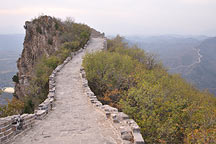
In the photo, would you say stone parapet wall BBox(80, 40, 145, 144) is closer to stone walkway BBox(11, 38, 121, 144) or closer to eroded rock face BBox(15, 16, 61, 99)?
stone walkway BBox(11, 38, 121, 144)

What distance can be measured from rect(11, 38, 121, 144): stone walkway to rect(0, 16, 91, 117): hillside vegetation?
2.77 m

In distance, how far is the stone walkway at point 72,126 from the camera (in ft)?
25.3

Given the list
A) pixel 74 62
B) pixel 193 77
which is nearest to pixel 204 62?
pixel 193 77

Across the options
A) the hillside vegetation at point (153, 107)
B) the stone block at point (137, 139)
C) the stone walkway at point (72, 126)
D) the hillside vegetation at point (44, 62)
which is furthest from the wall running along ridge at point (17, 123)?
the stone block at point (137, 139)

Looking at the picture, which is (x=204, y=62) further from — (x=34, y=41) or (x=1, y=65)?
(x=1, y=65)

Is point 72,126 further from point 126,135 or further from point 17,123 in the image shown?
point 126,135

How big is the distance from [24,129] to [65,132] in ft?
5.77

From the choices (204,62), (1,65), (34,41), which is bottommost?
(1,65)

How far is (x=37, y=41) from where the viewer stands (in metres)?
34.0

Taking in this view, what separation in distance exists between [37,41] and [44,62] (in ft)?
44.8

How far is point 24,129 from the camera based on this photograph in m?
8.47

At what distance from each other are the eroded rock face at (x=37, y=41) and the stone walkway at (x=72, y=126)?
67.6 feet

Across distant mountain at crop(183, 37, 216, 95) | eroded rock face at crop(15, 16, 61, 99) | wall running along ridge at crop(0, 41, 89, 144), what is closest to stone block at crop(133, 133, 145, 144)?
wall running along ridge at crop(0, 41, 89, 144)

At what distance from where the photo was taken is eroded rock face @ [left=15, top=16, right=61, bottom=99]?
32.5m
